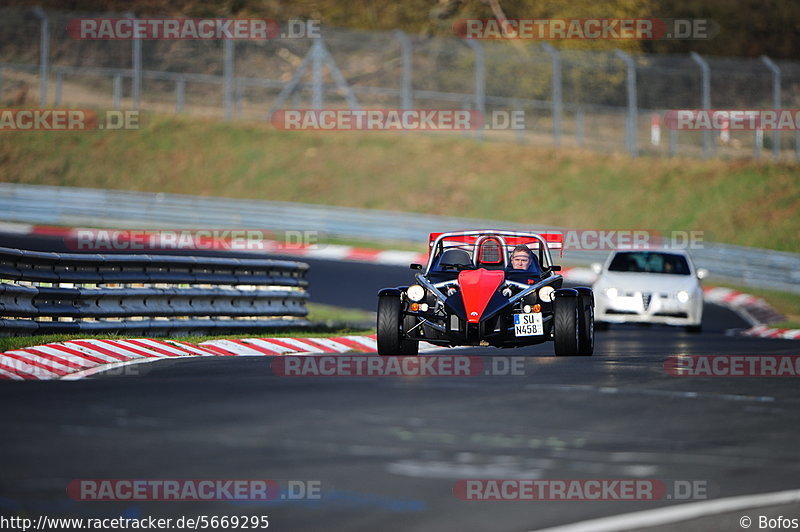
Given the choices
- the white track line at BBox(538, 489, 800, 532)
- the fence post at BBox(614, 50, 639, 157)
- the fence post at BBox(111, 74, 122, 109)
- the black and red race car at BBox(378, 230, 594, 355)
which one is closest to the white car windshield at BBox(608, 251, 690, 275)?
the black and red race car at BBox(378, 230, 594, 355)

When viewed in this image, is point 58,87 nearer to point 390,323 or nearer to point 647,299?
point 647,299

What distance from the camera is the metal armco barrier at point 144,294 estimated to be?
48.3ft

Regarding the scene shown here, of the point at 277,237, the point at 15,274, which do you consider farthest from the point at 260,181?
the point at 15,274

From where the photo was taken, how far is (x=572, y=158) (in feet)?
154

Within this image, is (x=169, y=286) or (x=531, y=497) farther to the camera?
(x=169, y=286)

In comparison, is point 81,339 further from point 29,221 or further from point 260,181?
point 260,181

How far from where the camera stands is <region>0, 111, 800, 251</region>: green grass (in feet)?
140

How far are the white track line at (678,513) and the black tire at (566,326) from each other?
7.21m

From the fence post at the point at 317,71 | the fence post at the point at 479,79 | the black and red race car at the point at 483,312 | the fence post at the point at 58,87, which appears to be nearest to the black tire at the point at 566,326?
the black and red race car at the point at 483,312

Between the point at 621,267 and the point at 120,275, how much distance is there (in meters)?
9.51

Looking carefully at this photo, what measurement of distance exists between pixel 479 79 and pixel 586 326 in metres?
29.9

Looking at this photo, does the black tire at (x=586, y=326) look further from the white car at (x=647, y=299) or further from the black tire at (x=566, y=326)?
the white car at (x=647, y=299)

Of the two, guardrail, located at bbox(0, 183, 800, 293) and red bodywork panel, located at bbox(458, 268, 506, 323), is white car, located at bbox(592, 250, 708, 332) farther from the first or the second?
guardrail, located at bbox(0, 183, 800, 293)

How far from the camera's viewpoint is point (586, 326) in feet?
48.8
